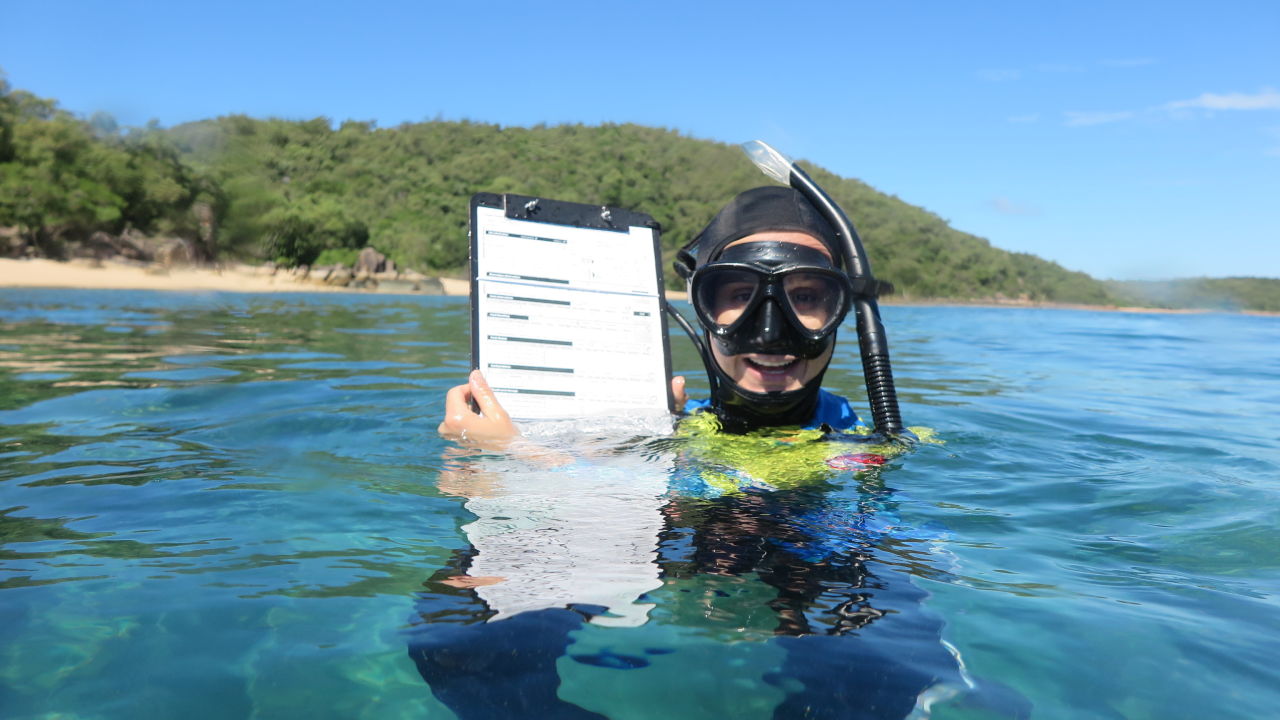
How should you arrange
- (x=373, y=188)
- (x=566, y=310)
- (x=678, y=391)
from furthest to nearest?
(x=373, y=188) → (x=678, y=391) → (x=566, y=310)

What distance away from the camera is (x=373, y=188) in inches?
2539

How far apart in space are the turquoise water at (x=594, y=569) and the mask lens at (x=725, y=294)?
1.82ft

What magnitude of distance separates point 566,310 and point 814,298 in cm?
125

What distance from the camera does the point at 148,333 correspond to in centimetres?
877

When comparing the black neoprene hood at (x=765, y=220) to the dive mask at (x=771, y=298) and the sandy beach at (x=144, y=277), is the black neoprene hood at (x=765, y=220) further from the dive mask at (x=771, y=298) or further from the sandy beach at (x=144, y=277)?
the sandy beach at (x=144, y=277)

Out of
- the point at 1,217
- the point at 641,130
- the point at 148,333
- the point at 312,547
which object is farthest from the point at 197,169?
the point at 641,130

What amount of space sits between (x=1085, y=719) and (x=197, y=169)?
36413mm

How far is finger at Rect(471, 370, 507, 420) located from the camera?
2.94 metres

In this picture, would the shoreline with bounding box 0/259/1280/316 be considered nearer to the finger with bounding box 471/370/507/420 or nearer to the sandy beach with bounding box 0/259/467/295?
the sandy beach with bounding box 0/259/467/295

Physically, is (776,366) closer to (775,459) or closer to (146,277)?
(775,459)

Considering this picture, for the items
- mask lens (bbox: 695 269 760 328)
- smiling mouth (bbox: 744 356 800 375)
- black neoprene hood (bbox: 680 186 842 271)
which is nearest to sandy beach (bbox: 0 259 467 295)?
black neoprene hood (bbox: 680 186 842 271)

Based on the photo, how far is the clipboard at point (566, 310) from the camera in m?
3.26

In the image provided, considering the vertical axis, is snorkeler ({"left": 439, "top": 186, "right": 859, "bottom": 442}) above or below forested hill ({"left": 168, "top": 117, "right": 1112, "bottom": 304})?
below

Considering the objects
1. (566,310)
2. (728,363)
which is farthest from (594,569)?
(566,310)
